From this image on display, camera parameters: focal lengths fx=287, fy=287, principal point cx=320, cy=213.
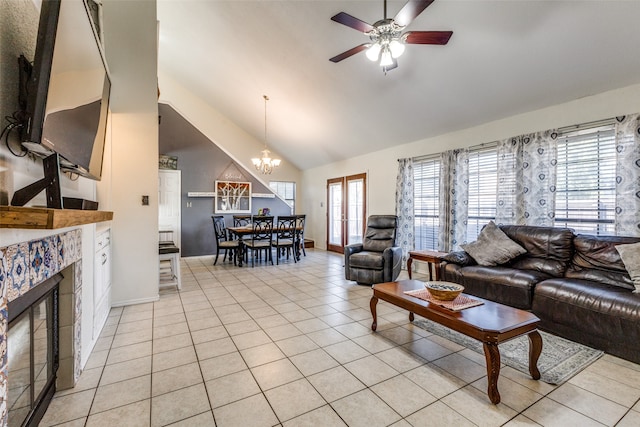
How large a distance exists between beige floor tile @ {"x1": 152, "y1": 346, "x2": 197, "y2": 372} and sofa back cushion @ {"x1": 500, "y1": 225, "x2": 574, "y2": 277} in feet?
11.3

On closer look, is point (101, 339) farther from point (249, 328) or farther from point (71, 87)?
point (71, 87)

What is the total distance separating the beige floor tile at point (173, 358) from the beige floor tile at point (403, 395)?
4.61ft

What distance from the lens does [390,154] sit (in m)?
5.55

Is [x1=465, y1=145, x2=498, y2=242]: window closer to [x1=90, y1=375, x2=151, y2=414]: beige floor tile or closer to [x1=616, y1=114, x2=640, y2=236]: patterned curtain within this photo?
[x1=616, y1=114, x2=640, y2=236]: patterned curtain

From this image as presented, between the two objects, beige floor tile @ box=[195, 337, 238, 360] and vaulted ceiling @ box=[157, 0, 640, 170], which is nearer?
beige floor tile @ box=[195, 337, 238, 360]

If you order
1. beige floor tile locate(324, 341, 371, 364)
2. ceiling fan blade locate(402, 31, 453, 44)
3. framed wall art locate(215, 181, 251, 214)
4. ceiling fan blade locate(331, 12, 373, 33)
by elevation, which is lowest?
beige floor tile locate(324, 341, 371, 364)

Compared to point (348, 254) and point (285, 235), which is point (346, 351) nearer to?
point (348, 254)

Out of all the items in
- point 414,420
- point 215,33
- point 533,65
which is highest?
point 215,33

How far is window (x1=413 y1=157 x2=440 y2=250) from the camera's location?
4738 millimetres

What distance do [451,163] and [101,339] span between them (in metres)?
4.71

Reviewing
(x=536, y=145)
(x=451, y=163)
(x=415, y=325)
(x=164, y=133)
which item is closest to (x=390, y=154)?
(x=451, y=163)

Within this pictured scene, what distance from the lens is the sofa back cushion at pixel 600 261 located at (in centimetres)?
259

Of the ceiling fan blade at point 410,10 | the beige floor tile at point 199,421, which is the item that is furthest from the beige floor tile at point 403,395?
the ceiling fan blade at point 410,10

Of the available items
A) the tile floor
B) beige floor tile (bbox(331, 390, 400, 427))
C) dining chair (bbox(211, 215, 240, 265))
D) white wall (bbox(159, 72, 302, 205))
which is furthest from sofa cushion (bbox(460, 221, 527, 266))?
white wall (bbox(159, 72, 302, 205))
